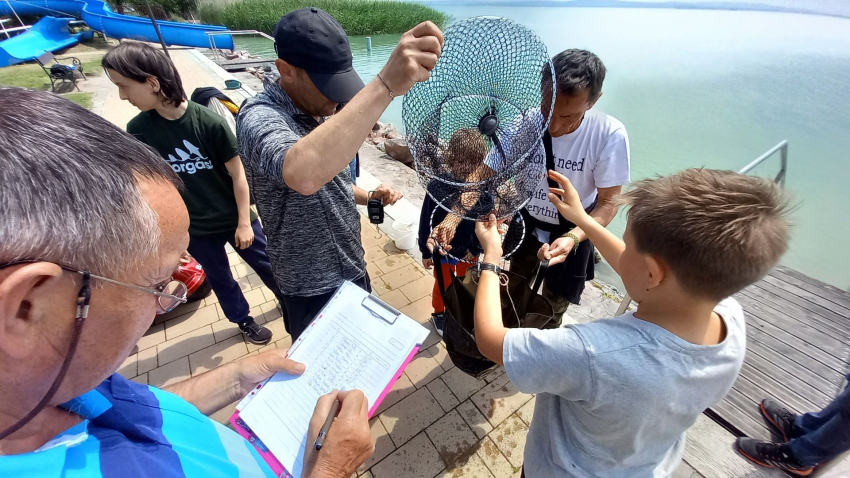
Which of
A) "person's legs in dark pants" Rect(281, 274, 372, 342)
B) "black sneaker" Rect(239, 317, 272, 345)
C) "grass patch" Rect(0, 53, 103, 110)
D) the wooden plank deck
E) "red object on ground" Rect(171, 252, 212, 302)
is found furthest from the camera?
"grass patch" Rect(0, 53, 103, 110)

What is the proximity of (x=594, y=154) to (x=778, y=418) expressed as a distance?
2.28 metres

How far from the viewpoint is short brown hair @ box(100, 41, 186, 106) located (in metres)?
1.97

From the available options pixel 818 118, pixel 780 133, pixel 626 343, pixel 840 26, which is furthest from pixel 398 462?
pixel 840 26

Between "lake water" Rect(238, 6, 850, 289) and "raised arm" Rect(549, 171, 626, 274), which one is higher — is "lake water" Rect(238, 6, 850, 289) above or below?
below

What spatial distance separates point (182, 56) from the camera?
17.0 m

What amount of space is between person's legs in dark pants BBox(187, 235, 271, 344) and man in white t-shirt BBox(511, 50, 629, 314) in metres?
2.25

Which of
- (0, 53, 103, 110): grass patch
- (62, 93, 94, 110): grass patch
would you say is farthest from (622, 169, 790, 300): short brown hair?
(62, 93, 94, 110): grass patch

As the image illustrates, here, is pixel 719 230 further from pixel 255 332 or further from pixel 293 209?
pixel 255 332

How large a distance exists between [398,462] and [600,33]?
27.5m

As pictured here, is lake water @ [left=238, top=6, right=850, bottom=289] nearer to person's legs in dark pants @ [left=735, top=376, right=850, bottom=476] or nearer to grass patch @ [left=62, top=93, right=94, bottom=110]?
person's legs in dark pants @ [left=735, top=376, right=850, bottom=476]

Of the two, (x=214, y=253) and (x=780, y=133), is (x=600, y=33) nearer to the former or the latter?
(x=780, y=133)

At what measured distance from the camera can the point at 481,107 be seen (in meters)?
1.42

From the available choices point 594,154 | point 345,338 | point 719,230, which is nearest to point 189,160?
point 345,338

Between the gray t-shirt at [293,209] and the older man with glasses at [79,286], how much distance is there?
0.46 meters
